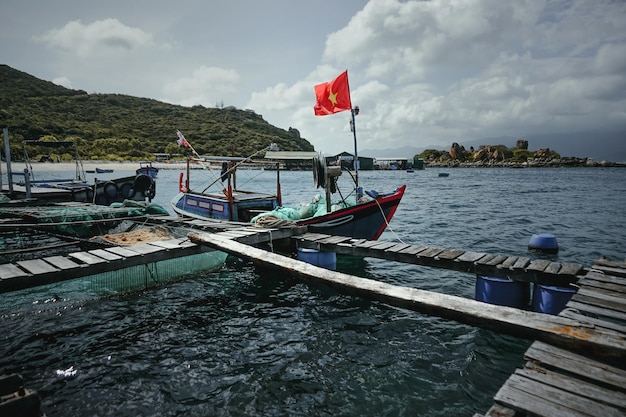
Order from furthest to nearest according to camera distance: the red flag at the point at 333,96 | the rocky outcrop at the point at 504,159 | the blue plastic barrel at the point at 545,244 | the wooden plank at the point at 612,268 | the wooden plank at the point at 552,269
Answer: the rocky outcrop at the point at 504,159 < the blue plastic barrel at the point at 545,244 < the red flag at the point at 333,96 < the wooden plank at the point at 552,269 < the wooden plank at the point at 612,268

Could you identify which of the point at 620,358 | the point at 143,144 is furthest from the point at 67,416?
the point at 143,144

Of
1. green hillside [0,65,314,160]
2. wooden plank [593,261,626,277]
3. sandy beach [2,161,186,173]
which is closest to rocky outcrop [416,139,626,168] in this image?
green hillside [0,65,314,160]

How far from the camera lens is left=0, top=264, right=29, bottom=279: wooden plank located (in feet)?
20.5

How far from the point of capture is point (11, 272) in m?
6.48

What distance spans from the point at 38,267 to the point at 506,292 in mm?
10128

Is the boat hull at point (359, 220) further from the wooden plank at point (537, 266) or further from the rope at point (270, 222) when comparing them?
the wooden plank at point (537, 266)

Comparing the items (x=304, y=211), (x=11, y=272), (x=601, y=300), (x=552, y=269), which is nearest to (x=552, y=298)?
(x=552, y=269)

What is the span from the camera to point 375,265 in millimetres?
13234

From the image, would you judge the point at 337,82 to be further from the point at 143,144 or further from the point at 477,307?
the point at 143,144

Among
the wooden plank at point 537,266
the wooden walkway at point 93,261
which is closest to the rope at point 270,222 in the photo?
the wooden walkway at point 93,261

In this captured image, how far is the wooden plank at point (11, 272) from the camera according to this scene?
6.25m

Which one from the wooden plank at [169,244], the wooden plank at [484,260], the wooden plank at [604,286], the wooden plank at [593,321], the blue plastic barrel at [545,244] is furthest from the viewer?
the blue plastic barrel at [545,244]

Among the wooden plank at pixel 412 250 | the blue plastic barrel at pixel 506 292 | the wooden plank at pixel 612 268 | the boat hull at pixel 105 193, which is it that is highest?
the boat hull at pixel 105 193

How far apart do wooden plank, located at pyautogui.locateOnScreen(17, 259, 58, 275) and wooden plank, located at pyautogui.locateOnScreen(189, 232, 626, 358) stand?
484cm
